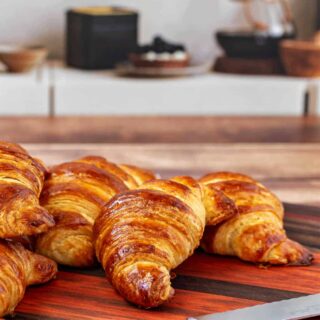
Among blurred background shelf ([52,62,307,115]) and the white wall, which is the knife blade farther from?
the white wall

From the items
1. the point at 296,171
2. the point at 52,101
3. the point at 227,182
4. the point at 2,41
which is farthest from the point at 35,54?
the point at 227,182

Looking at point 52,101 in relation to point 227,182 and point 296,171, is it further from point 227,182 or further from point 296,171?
point 227,182

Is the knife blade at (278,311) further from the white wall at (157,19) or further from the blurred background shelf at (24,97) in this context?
the white wall at (157,19)

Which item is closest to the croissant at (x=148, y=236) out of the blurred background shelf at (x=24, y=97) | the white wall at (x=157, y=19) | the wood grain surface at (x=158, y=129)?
the wood grain surface at (x=158, y=129)

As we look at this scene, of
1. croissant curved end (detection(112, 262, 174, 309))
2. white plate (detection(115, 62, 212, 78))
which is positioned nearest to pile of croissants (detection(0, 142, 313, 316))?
croissant curved end (detection(112, 262, 174, 309))

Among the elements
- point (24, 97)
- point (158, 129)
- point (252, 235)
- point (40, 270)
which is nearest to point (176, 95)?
point (24, 97)

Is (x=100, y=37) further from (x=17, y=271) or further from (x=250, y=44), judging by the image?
(x=17, y=271)
